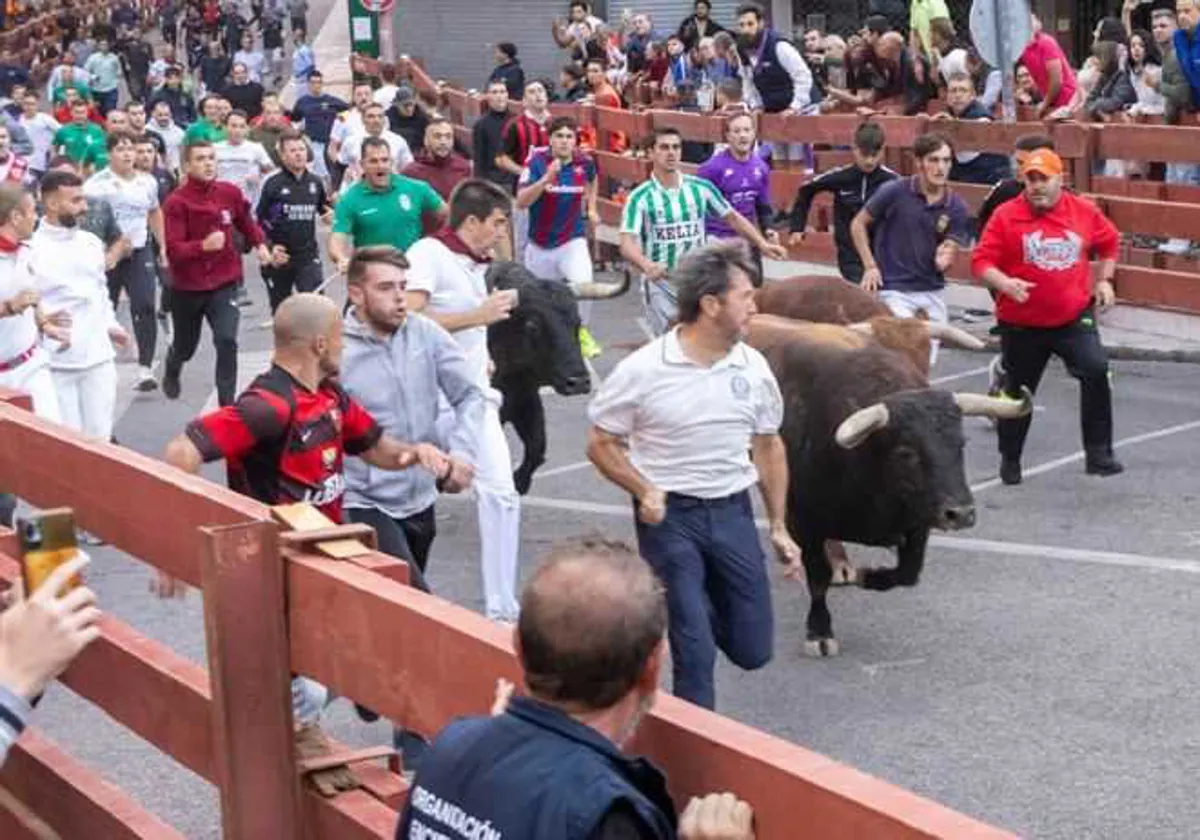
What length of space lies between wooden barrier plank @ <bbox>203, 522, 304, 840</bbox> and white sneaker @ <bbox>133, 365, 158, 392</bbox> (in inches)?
486

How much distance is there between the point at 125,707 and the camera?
17.8 ft

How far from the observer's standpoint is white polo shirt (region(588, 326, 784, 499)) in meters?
7.79

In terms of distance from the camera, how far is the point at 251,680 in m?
4.66

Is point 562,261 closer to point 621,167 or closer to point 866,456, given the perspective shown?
point 621,167

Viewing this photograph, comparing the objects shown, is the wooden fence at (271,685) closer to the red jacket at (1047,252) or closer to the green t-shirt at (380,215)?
the red jacket at (1047,252)

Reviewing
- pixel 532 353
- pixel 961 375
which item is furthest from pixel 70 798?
pixel 961 375

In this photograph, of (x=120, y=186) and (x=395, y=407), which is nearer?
(x=395, y=407)

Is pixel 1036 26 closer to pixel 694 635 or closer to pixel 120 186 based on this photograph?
pixel 120 186

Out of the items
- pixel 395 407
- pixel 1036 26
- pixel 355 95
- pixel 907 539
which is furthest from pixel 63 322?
pixel 355 95

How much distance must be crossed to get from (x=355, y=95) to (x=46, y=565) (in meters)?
23.6

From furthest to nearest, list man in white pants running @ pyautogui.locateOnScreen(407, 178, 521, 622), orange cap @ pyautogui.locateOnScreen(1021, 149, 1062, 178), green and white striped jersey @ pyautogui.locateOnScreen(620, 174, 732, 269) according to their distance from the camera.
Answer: green and white striped jersey @ pyautogui.locateOnScreen(620, 174, 732, 269) → orange cap @ pyautogui.locateOnScreen(1021, 149, 1062, 178) → man in white pants running @ pyautogui.locateOnScreen(407, 178, 521, 622)

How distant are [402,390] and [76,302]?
13.6 ft

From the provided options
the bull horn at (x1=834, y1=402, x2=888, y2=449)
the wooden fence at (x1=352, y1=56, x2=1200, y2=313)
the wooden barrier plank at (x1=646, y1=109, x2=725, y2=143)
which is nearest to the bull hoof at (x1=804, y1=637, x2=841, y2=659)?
the bull horn at (x1=834, y1=402, x2=888, y2=449)

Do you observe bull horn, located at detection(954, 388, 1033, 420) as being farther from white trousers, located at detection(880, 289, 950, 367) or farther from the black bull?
white trousers, located at detection(880, 289, 950, 367)
